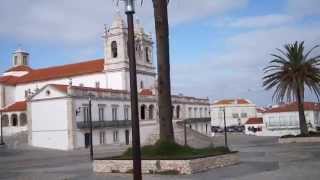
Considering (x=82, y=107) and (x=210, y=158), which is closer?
(x=210, y=158)

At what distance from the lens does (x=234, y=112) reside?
144000mm

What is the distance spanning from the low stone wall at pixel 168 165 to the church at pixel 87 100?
93.1 feet

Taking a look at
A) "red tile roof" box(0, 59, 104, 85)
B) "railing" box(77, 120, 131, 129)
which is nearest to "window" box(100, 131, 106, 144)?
"railing" box(77, 120, 131, 129)

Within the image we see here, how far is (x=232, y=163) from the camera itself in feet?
79.7

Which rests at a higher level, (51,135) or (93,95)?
(93,95)

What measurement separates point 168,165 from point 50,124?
1668 inches

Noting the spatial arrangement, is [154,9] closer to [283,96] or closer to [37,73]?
[283,96]

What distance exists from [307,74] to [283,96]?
307 centimetres

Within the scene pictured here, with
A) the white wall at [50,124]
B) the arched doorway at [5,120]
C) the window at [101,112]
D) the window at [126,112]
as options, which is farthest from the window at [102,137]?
the arched doorway at [5,120]

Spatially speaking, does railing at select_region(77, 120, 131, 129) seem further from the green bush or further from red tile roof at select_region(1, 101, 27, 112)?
the green bush

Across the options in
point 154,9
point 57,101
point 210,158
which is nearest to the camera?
point 210,158

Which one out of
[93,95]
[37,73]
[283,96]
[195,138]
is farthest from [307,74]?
[37,73]

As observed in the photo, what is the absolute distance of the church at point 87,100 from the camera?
5962 centimetres

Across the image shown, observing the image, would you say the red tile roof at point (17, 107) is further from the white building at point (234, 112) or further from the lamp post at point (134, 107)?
the white building at point (234, 112)
